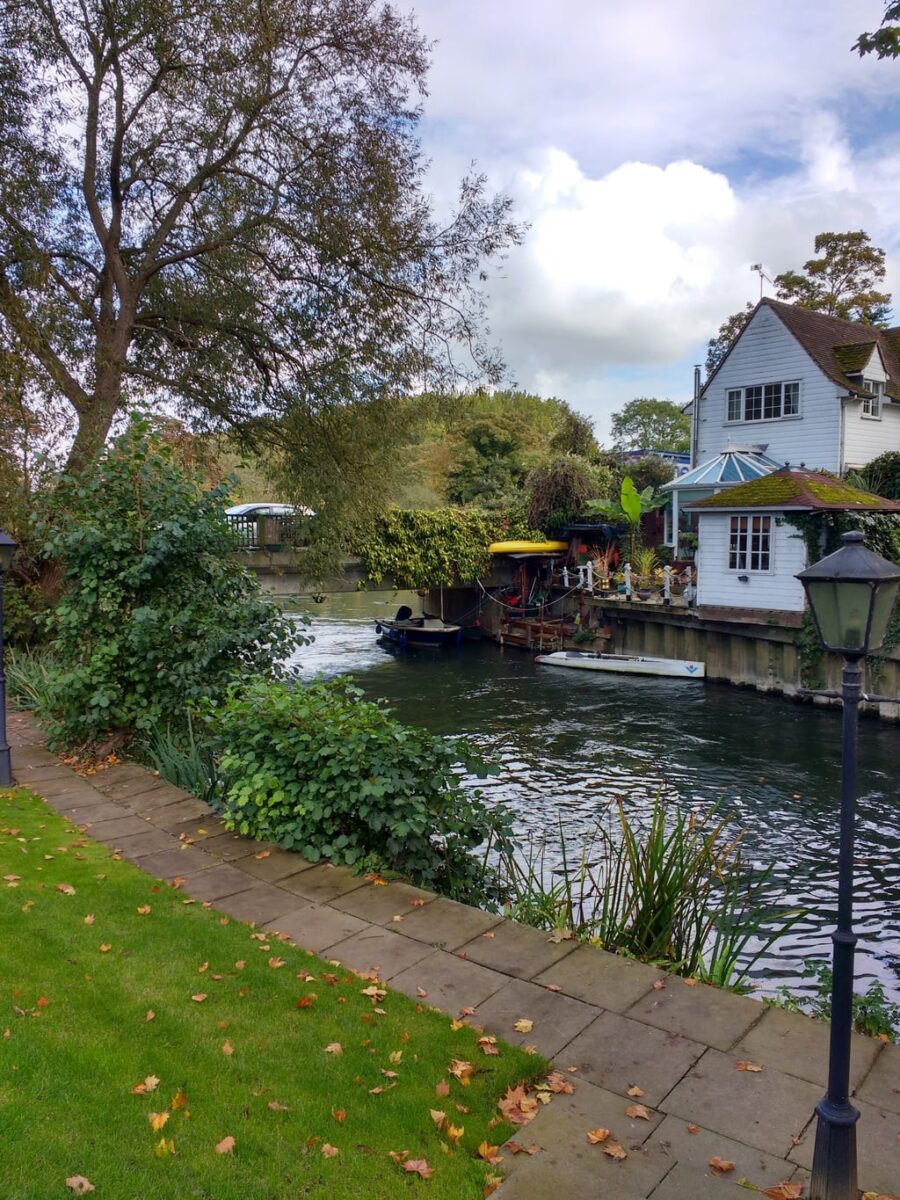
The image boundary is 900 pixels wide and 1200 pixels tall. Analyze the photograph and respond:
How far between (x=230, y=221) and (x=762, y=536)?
46.2ft

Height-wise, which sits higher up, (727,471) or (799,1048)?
(727,471)

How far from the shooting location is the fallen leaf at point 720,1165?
3.17 meters

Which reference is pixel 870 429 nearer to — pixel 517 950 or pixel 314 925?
pixel 517 950

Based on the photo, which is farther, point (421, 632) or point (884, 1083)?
point (421, 632)

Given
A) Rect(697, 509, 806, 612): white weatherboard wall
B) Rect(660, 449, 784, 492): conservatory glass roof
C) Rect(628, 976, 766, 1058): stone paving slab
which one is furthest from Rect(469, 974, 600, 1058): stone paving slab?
Rect(660, 449, 784, 492): conservatory glass roof

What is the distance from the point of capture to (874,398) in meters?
25.5

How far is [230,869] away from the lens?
6020 mm

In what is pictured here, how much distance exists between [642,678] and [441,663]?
7.19 metres

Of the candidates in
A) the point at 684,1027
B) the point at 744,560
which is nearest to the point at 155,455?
the point at 684,1027

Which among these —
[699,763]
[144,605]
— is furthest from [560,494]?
[144,605]

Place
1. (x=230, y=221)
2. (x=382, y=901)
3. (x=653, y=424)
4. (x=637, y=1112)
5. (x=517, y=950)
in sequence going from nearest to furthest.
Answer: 1. (x=637, y=1112)
2. (x=517, y=950)
3. (x=382, y=901)
4. (x=230, y=221)
5. (x=653, y=424)

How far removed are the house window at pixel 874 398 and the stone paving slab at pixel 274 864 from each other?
2501cm

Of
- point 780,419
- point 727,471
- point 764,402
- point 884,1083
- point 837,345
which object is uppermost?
point 837,345

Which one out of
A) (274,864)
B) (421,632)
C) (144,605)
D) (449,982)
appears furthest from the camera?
(421,632)
